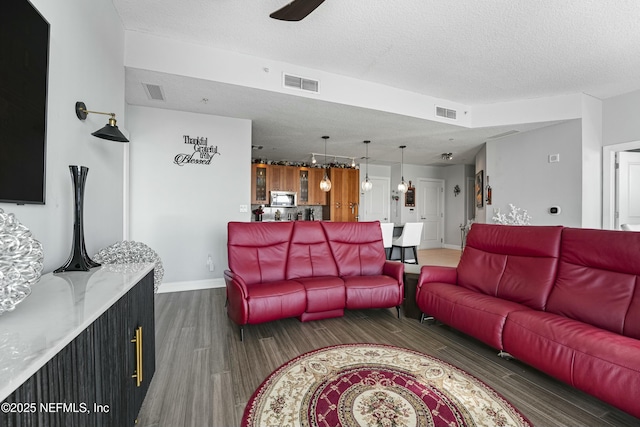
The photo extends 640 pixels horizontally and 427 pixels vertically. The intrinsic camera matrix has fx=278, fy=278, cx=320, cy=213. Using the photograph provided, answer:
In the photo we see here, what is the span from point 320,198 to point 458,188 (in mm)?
4361

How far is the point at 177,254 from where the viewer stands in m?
4.05

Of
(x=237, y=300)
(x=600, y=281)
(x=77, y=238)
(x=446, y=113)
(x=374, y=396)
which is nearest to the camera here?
(x=77, y=238)

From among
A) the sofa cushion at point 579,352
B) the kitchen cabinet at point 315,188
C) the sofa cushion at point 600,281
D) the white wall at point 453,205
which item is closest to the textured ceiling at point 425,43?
the sofa cushion at point 600,281

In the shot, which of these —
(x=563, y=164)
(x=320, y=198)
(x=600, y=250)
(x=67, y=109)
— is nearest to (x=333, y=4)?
(x=67, y=109)

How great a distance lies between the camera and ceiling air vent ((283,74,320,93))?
342 cm

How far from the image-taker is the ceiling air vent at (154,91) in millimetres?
3264

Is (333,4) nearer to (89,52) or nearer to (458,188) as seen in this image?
(89,52)

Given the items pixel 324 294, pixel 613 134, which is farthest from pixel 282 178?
pixel 613 134

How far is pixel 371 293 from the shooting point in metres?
2.88

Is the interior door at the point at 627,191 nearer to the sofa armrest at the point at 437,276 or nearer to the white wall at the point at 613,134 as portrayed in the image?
the white wall at the point at 613,134

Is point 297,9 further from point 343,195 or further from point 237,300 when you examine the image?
point 343,195

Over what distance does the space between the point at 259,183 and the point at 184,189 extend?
268cm

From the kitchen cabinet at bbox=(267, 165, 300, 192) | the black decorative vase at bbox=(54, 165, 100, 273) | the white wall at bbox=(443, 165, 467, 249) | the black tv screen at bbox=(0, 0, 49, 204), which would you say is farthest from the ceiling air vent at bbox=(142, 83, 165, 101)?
the white wall at bbox=(443, 165, 467, 249)

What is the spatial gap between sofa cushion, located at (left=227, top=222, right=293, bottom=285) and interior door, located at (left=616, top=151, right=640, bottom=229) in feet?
16.6
